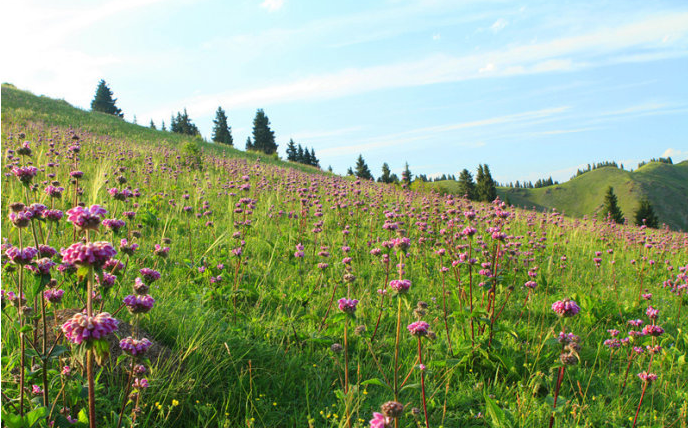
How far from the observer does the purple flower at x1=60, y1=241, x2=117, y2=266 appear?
4.28ft

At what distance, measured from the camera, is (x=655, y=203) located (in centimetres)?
13538

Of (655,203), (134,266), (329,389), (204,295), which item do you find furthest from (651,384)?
(655,203)

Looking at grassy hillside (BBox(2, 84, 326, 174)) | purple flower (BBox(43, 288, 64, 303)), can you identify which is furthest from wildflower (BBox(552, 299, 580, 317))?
grassy hillside (BBox(2, 84, 326, 174))

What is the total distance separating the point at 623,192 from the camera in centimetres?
14625

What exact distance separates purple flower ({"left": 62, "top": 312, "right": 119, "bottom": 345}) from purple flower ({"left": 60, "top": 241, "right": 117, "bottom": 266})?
196 mm

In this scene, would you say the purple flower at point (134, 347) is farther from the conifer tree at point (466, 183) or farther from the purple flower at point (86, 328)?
the conifer tree at point (466, 183)

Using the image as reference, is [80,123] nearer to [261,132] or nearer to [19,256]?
[19,256]

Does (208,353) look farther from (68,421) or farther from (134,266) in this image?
(134,266)

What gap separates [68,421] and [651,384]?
4602 mm

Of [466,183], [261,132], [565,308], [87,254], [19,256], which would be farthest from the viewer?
Answer: [261,132]

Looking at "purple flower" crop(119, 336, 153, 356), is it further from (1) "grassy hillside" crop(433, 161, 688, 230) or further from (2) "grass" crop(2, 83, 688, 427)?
(1) "grassy hillside" crop(433, 161, 688, 230)

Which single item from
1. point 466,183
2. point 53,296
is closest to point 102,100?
point 466,183

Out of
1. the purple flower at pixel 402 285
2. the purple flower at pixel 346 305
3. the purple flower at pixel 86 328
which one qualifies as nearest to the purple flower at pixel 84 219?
the purple flower at pixel 86 328

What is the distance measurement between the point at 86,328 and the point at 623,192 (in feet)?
597
